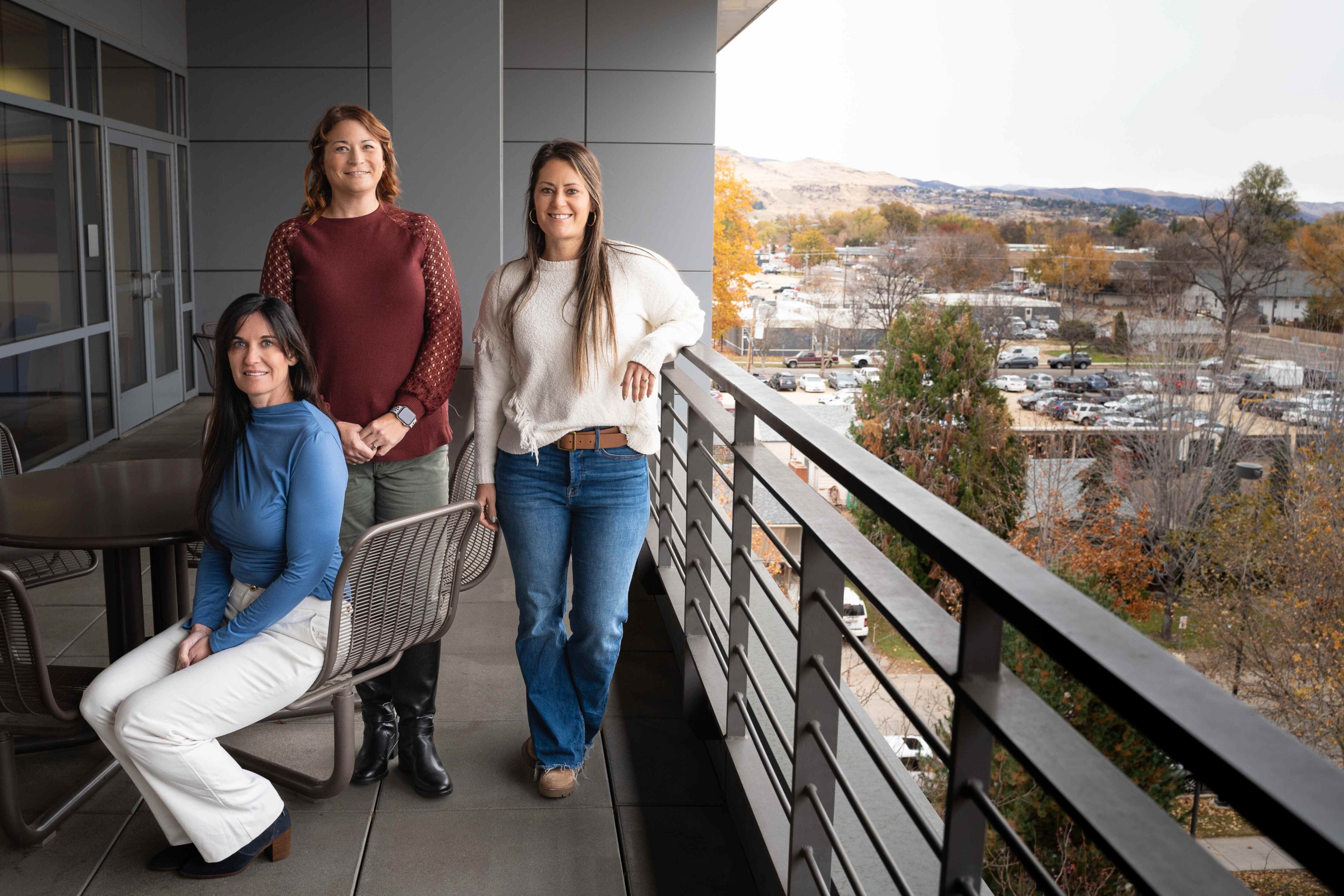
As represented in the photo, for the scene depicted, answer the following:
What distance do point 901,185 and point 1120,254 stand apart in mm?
10072

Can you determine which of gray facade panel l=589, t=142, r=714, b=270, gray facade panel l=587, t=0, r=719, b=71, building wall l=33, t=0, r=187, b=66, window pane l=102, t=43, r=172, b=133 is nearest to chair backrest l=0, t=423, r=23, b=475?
building wall l=33, t=0, r=187, b=66

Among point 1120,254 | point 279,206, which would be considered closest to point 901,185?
point 1120,254

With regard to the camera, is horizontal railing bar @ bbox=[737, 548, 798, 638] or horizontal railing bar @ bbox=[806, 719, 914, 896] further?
horizontal railing bar @ bbox=[737, 548, 798, 638]

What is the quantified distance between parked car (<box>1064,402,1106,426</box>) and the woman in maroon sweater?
2969 centimetres

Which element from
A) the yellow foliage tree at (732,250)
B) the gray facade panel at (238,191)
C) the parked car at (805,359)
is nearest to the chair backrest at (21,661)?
the gray facade panel at (238,191)

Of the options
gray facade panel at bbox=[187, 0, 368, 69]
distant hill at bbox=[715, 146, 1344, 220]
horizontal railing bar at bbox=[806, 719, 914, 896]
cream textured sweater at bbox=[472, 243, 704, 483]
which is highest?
distant hill at bbox=[715, 146, 1344, 220]

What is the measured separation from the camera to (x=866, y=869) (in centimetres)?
194

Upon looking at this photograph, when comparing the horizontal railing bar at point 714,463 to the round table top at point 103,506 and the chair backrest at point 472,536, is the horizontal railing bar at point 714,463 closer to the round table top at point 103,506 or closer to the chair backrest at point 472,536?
the chair backrest at point 472,536

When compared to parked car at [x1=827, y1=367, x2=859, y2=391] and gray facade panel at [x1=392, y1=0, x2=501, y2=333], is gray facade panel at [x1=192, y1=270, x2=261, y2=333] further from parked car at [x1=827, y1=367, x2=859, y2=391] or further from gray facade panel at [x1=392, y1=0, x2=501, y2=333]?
parked car at [x1=827, y1=367, x2=859, y2=391]

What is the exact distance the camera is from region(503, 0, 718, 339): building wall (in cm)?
888

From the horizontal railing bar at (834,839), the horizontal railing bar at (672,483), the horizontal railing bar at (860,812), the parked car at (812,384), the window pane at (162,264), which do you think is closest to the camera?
the horizontal railing bar at (860,812)

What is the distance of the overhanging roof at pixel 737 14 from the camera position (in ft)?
30.2

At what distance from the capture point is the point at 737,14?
978 cm

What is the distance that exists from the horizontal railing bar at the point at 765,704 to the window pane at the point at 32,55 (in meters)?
5.41
